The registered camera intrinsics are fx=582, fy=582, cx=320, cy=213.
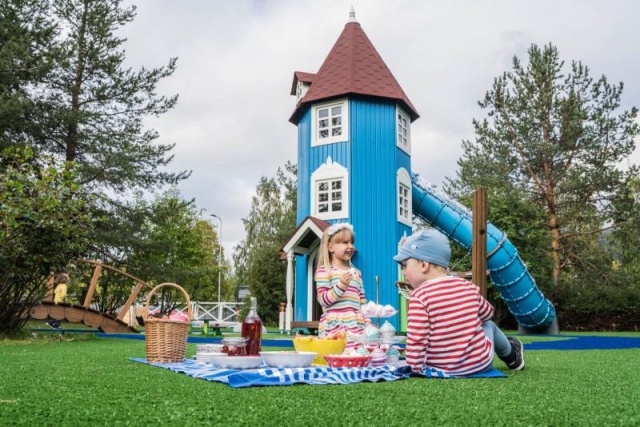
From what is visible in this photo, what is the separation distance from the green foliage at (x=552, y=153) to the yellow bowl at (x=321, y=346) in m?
21.5

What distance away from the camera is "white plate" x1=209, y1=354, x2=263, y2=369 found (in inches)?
152

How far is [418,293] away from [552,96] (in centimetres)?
2621

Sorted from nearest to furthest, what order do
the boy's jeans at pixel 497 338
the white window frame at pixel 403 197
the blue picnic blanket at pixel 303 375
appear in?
the blue picnic blanket at pixel 303 375
the boy's jeans at pixel 497 338
the white window frame at pixel 403 197

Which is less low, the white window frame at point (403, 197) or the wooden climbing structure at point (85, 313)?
the white window frame at point (403, 197)

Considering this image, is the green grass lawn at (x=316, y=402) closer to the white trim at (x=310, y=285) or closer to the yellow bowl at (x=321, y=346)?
the yellow bowl at (x=321, y=346)

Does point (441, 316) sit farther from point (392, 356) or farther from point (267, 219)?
point (267, 219)

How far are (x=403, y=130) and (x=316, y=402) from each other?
53.7ft

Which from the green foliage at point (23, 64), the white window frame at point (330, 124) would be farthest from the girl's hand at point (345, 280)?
the green foliage at point (23, 64)

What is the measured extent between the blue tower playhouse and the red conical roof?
40mm

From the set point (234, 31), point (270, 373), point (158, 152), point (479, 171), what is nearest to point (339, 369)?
point (270, 373)

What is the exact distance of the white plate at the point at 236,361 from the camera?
387 cm

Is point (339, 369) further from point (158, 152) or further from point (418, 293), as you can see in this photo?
point (158, 152)

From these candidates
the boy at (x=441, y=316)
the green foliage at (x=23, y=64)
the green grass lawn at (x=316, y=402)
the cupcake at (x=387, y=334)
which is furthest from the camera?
the green foliage at (x=23, y=64)

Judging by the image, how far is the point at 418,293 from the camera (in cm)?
368
